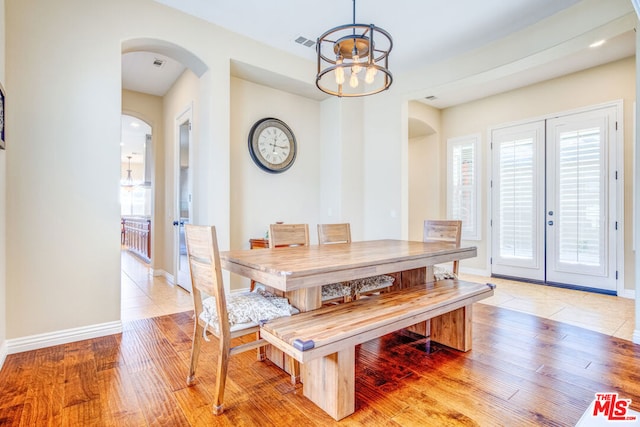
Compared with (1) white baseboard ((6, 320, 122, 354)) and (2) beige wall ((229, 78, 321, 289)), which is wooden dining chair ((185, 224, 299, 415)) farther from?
(2) beige wall ((229, 78, 321, 289))

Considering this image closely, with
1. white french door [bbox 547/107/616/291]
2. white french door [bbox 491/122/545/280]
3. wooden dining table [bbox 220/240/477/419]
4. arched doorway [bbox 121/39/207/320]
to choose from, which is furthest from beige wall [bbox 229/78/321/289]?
white french door [bbox 547/107/616/291]

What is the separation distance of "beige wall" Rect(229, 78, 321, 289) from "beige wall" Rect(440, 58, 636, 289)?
261 cm

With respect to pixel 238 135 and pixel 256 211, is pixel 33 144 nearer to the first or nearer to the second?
pixel 238 135

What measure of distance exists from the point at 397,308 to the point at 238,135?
117 inches

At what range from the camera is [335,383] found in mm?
1639

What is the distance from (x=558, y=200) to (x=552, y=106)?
1.33 meters

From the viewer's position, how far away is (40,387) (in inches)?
74.9

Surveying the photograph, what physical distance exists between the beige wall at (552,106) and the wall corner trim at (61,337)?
515 cm

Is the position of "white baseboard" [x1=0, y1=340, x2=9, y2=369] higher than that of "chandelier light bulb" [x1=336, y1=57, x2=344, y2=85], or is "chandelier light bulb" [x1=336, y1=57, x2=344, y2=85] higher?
"chandelier light bulb" [x1=336, y1=57, x2=344, y2=85]

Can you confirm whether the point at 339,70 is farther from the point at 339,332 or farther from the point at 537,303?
the point at 537,303

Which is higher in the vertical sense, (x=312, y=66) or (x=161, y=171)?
(x=312, y=66)

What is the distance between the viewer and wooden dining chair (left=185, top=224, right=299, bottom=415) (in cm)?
167

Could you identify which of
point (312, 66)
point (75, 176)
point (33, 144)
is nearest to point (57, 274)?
point (75, 176)

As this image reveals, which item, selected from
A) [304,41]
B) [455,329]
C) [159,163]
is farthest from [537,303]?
[159,163]
